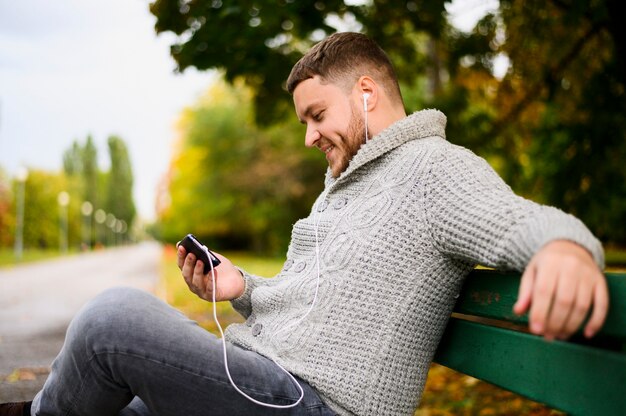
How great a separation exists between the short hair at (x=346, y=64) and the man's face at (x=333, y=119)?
3 centimetres

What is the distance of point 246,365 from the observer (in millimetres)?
1639

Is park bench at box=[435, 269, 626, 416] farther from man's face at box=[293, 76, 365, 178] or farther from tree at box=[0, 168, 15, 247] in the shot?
tree at box=[0, 168, 15, 247]

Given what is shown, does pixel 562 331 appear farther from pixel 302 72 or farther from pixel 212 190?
pixel 212 190

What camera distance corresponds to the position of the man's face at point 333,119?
203 centimetres

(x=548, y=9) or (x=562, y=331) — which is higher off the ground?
(x=548, y=9)

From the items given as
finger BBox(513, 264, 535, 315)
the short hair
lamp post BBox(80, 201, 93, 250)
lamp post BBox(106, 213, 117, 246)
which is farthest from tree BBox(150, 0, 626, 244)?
lamp post BBox(106, 213, 117, 246)

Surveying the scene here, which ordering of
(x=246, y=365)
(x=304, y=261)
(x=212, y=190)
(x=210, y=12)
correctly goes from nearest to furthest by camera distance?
(x=246, y=365) < (x=304, y=261) < (x=210, y=12) < (x=212, y=190)

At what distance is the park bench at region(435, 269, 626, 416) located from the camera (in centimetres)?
128

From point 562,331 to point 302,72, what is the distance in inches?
50.0

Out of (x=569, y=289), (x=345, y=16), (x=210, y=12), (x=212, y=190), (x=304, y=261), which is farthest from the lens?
(x=212, y=190)

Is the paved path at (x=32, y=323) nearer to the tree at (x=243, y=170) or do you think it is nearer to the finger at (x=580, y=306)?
the finger at (x=580, y=306)

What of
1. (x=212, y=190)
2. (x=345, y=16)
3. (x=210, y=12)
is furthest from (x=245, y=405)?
(x=212, y=190)

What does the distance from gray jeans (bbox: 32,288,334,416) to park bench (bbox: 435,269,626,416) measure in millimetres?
525

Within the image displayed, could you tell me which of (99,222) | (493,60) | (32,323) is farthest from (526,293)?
(99,222)
